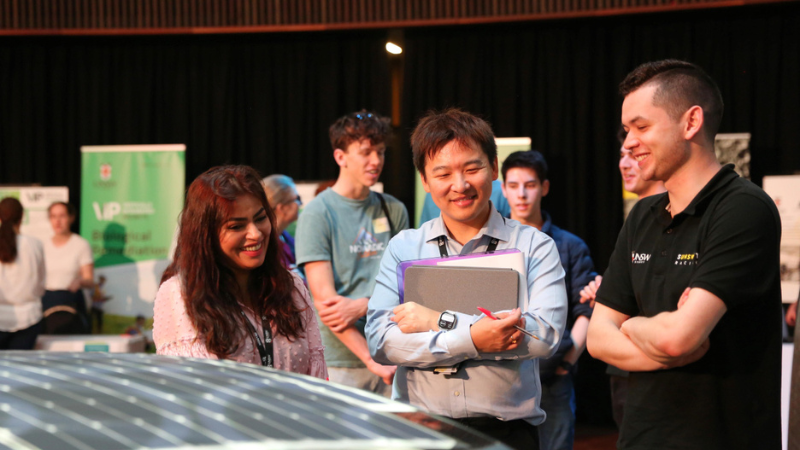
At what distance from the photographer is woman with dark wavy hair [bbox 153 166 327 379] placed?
71.9 inches

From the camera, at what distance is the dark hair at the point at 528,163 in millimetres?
3699

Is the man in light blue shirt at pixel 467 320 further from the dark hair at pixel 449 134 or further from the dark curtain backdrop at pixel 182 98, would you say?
the dark curtain backdrop at pixel 182 98

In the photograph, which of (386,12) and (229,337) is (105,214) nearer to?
(386,12)

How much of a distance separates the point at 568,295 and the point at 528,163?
2.69ft

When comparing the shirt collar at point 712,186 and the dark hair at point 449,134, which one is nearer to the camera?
the shirt collar at point 712,186

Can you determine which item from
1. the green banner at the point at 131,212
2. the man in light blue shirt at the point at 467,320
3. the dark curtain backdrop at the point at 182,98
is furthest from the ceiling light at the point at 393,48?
the man in light blue shirt at the point at 467,320

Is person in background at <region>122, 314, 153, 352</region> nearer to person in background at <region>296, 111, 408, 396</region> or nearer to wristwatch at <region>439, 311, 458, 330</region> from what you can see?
person in background at <region>296, 111, 408, 396</region>

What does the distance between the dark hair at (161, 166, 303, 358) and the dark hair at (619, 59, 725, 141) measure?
114cm

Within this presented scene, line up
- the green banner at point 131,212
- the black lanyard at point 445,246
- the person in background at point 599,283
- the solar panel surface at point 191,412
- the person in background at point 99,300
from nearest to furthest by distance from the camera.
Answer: the solar panel surface at point 191,412 < the black lanyard at point 445,246 < the person in background at point 599,283 < the green banner at point 131,212 < the person in background at point 99,300

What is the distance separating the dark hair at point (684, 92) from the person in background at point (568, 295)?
100cm

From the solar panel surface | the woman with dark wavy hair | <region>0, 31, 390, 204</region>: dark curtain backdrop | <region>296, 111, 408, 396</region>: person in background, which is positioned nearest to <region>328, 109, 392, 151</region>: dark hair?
<region>296, 111, 408, 396</region>: person in background

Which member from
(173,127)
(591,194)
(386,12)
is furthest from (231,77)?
(591,194)

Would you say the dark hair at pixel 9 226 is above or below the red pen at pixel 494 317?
above

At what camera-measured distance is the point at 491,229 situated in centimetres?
201
